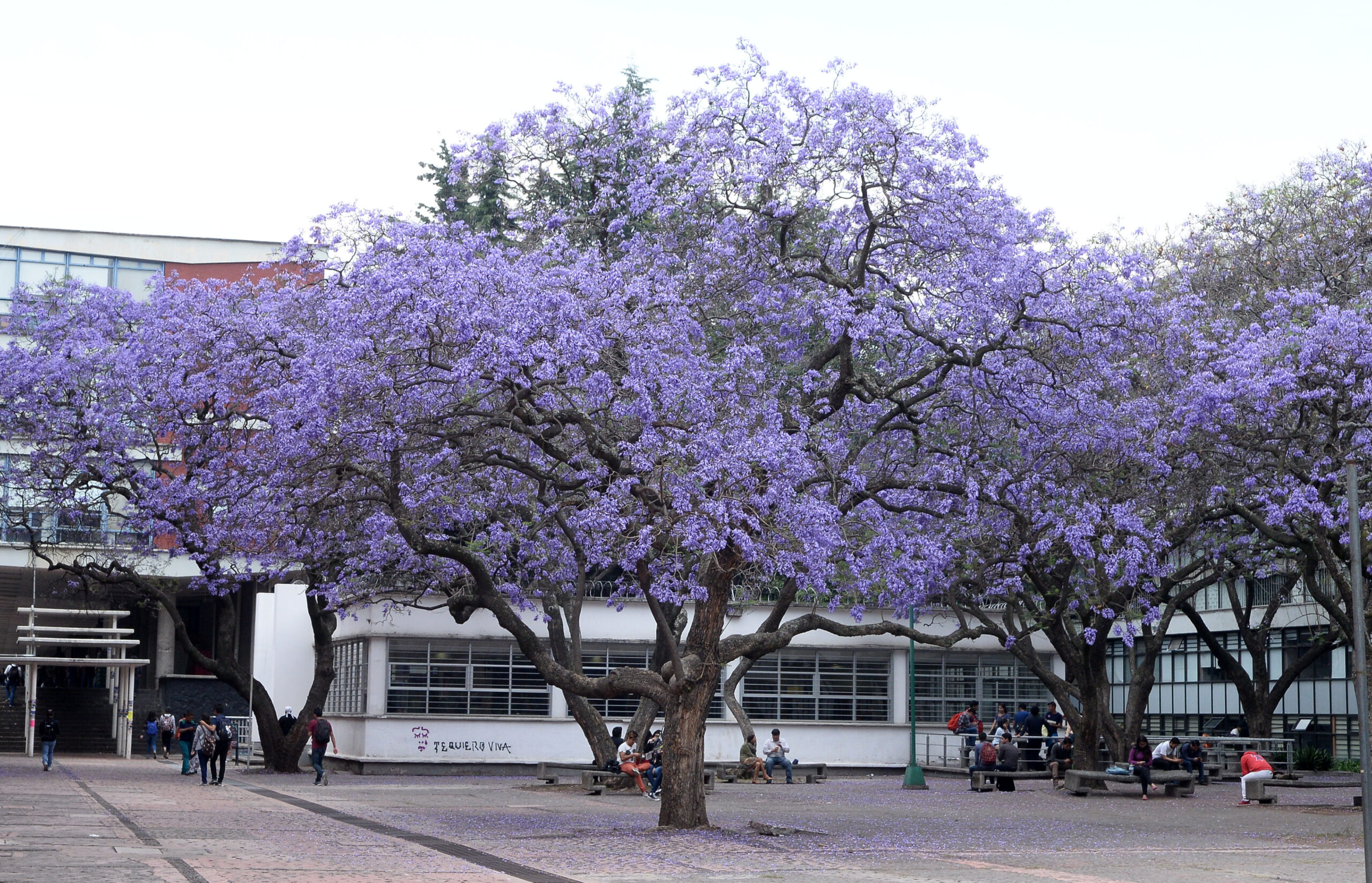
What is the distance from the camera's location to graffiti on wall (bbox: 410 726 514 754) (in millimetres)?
37312

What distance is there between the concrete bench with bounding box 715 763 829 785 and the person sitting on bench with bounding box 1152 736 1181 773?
7260 mm

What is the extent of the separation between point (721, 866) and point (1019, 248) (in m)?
9.99

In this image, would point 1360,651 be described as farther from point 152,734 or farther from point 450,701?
point 152,734

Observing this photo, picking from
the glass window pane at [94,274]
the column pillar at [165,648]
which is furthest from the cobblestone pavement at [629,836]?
the glass window pane at [94,274]

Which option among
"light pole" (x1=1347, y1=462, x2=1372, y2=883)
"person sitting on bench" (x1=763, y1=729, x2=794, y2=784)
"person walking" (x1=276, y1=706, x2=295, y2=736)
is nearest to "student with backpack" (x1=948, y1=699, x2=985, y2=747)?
"person sitting on bench" (x1=763, y1=729, x2=794, y2=784)

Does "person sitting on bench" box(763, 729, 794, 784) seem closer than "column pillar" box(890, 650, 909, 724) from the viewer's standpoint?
Yes

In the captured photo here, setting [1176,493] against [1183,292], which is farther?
[1183,292]

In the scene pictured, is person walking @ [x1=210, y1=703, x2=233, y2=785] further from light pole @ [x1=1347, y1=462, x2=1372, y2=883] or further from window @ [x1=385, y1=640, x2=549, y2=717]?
light pole @ [x1=1347, y1=462, x2=1372, y2=883]

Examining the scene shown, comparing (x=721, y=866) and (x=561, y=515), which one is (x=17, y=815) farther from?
(x=721, y=866)

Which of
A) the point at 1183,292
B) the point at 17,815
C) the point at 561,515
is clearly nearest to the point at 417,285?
the point at 561,515

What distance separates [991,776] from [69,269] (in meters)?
35.1

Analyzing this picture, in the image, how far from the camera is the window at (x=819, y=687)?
40.1 metres

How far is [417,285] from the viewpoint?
59.8 feet

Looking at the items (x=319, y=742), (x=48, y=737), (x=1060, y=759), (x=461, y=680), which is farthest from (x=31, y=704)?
(x=1060, y=759)
